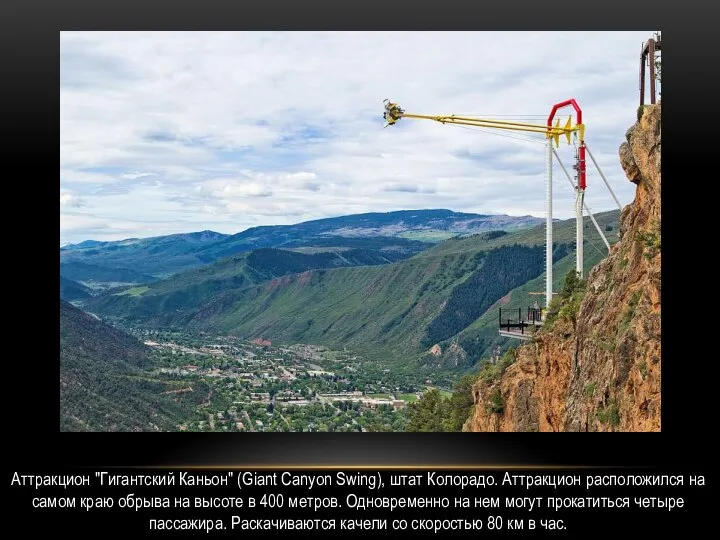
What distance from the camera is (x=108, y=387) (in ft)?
431

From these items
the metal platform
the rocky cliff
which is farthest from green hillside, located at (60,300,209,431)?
the rocky cliff

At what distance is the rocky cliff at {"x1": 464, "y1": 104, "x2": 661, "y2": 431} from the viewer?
29.0 m

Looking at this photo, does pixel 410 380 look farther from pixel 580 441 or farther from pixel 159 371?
pixel 580 441

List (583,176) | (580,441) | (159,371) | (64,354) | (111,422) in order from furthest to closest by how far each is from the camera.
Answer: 1. (159,371)
2. (64,354)
3. (111,422)
4. (583,176)
5. (580,441)

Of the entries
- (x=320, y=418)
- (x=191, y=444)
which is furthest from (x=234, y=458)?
(x=320, y=418)

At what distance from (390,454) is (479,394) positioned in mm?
25713

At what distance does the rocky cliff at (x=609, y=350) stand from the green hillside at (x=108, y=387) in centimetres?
6899

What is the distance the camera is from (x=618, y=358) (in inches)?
1190

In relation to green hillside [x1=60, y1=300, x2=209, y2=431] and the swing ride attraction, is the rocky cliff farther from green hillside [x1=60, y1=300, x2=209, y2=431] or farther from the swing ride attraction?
green hillside [x1=60, y1=300, x2=209, y2=431]

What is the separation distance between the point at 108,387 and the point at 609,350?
367 ft

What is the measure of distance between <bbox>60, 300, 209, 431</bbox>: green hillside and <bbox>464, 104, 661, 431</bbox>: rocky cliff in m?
69.0

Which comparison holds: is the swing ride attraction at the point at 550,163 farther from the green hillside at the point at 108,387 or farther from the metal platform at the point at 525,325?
the green hillside at the point at 108,387

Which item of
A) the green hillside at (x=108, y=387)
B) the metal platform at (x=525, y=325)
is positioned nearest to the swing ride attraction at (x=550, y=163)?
the metal platform at (x=525, y=325)

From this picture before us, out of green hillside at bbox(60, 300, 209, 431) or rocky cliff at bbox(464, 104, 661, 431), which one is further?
green hillside at bbox(60, 300, 209, 431)
